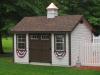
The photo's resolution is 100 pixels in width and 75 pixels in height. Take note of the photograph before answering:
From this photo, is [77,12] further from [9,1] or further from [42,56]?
[42,56]

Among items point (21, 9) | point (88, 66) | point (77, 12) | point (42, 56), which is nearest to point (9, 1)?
point (21, 9)

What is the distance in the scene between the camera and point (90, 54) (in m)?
25.0

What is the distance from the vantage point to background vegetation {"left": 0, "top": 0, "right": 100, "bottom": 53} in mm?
35375

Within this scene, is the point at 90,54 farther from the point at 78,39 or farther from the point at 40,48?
the point at 40,48

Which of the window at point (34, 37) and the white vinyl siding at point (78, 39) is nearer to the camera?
the white vinyl siding at point (78, 39)

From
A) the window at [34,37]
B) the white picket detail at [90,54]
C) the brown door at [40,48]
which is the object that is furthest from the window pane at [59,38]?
the window at [34,37]

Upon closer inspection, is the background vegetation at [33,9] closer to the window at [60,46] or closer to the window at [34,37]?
the window at [34,37]

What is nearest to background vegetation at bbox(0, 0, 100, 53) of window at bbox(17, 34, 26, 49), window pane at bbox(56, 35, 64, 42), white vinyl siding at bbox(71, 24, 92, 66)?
window at bbox(17, 34, 26, 49)

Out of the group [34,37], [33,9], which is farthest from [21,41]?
[33,9]

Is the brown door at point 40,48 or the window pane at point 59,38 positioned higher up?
the window pane at point 59,38

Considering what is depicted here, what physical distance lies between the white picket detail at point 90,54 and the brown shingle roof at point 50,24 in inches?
58.9

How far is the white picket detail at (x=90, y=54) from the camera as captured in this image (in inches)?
977

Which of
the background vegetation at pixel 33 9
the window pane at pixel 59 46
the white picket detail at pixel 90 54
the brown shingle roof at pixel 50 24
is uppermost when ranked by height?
the background vegetation at pixel 33 9

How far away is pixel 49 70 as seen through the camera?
22578 mm
